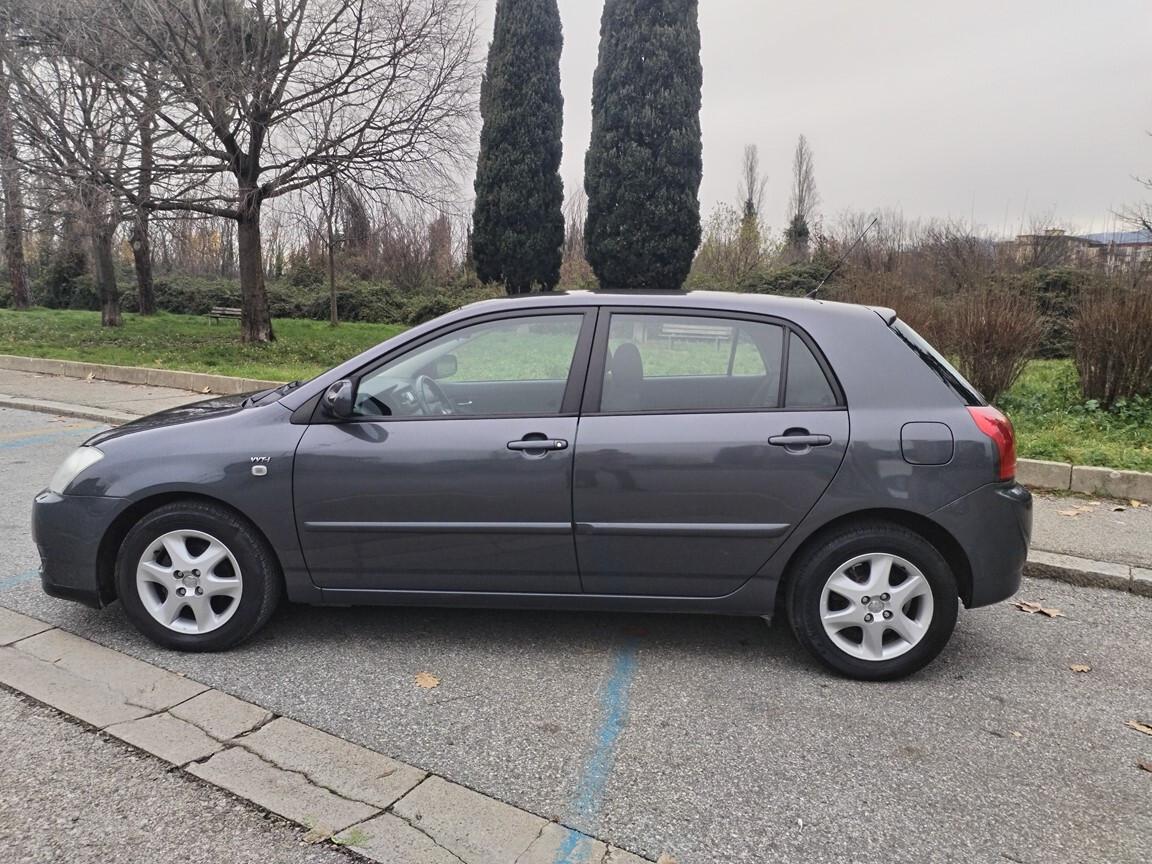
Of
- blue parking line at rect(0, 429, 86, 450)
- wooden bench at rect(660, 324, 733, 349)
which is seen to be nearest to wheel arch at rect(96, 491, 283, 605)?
wooden bench at rect(660, 324, 733, 349)

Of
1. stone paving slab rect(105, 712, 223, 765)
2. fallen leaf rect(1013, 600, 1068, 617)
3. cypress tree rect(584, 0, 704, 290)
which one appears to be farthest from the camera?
cypress tree rect(584, 0, 704, 290)

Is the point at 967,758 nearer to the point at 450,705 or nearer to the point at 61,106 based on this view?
the point at 450,705

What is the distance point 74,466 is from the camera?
3.52 meters

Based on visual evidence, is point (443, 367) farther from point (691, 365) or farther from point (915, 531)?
point (915, 531)

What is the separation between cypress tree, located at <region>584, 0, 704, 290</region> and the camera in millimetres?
16250

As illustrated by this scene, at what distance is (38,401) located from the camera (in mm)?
10398

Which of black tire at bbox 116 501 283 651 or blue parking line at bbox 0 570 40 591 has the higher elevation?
black tire at bbox 116 501 283 651

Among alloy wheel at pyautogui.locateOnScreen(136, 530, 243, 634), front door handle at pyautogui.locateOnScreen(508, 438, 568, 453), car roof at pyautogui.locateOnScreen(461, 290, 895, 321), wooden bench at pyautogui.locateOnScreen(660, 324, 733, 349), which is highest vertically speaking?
car roof at pyautogui.locateOnScreen(461, 290, 895, 321)

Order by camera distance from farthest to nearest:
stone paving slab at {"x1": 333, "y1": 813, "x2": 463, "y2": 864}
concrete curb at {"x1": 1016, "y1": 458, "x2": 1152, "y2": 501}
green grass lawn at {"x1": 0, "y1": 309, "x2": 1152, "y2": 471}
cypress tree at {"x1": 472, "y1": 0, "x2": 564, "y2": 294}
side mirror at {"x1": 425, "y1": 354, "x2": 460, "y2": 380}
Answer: cypress tree at {"x1": 472, "y1": 0, "x2": 564, "y2": 294} → green grass lawn at {"x1": 0, "y1": 309, "x2": 1152, "y2": 471} → concrete curb at {"x1": 1016, "y1": 458, "x2": 1152, "y2": 501} → side mirror at {"x1": 425, "y1": 354, "x2": 460, "y2": 380} → stone paving slab at {"x1": 333, "y1": 813, "x2": 463, "y2": 864}

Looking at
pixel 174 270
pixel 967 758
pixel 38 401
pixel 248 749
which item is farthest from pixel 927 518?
pixel 174 270

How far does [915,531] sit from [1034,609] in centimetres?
145

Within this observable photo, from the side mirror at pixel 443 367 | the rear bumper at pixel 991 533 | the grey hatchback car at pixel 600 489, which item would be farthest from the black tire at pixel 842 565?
the side mirror at pixel 443 367

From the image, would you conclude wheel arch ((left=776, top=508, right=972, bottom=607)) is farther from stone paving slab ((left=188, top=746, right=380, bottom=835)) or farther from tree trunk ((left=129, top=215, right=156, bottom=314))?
tree trunk ((left=129, top=215, right=156, bottom=314))

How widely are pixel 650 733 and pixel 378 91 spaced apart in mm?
14610
